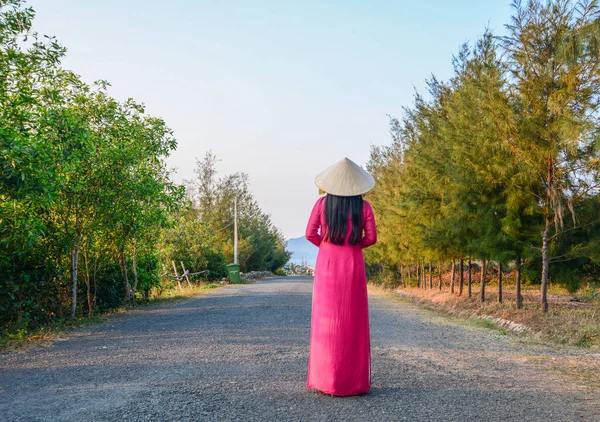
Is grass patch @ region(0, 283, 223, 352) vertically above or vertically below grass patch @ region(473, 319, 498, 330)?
below

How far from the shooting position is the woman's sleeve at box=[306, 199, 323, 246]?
6.07 metres

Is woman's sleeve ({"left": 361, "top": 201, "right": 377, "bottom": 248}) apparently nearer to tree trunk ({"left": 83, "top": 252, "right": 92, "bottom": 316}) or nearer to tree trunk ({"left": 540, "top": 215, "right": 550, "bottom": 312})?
tree trunk ({"left": 540, "top": 215, "right": 550, "bottom": 312})

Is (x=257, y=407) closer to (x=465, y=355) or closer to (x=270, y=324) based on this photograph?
(x=465, y=355)

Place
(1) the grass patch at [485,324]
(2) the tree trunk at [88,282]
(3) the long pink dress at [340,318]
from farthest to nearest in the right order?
1. (2) the tree trunk at [88,282]
2. (1) the grass patch at [485,324]
3. (3) the long pink dress at [340,318]

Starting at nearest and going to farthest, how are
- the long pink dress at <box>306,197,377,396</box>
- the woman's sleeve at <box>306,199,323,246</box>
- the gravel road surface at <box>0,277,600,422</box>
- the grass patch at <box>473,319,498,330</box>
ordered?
the gravel road surface at <box>0,277,600,422</box> → the long pink dress at <box>306,197,377,396</box> → the woman's sleeve at <box>306,199,323,246</box> → the grass patch at <box>473,319,498,330</box>

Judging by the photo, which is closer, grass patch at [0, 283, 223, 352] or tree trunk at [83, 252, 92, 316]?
grass patch at [0, 283, 223, 352]

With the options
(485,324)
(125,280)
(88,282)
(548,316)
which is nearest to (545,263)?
(548,316)

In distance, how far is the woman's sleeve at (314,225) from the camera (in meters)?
6.07

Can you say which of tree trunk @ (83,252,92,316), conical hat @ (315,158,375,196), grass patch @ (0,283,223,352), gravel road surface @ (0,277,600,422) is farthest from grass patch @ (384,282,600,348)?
tree trunk @ (83,252,92,316)

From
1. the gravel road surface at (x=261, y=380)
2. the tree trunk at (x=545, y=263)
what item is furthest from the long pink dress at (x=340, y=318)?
the tree trunk at (x=545, y=263)

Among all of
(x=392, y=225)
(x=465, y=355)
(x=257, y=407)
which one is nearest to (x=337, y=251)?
(x=257, y=407)

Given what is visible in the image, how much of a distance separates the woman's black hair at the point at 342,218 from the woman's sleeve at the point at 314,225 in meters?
0.13

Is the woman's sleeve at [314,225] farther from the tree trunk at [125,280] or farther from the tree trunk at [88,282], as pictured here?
the tree trunk at [125,280]

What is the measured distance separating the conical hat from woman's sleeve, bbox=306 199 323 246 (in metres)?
0.22
